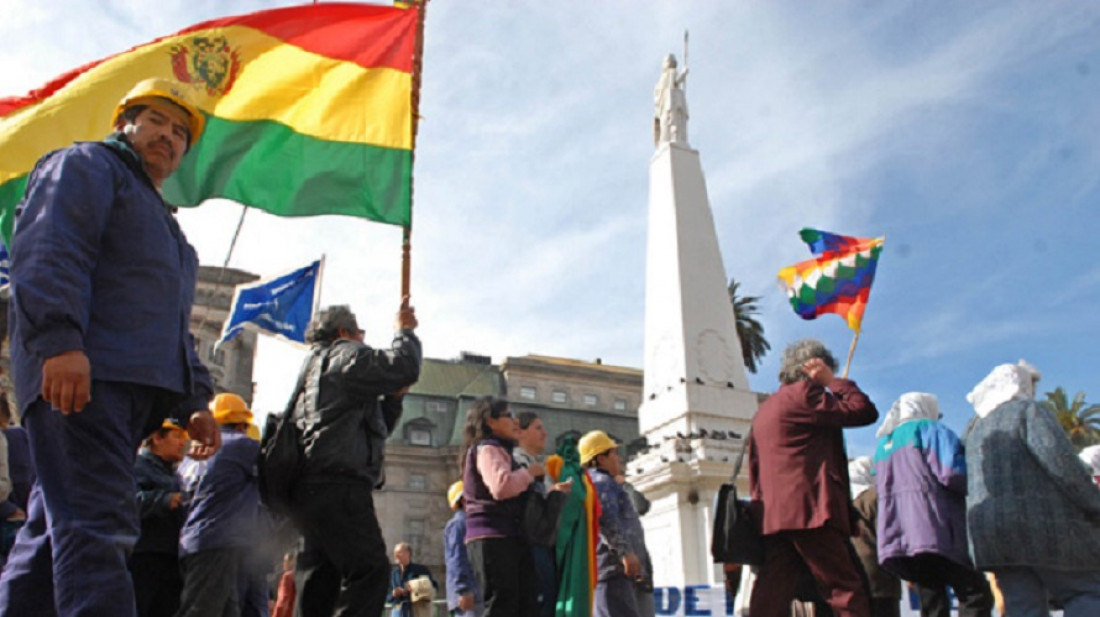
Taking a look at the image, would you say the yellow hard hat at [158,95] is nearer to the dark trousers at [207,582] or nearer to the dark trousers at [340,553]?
the dark trousers at [340,553]

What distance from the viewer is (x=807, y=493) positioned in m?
5.20

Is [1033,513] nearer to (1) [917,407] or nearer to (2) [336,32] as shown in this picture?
(1) [917,407]

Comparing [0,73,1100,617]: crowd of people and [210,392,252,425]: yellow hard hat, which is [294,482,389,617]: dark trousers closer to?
[0,73,1100,617]: crowd of people

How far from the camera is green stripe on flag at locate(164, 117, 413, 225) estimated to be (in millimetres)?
6469

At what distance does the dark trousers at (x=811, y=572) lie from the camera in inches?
198

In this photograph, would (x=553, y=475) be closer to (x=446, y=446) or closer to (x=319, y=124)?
(x=319, y=124)

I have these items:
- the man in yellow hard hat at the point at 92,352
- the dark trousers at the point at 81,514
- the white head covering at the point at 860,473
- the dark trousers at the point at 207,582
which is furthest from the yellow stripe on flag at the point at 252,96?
the white head covering at the point at 860,473

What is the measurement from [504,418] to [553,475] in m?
0.98

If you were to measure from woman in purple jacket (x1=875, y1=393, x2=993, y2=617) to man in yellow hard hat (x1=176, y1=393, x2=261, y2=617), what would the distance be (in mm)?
4028

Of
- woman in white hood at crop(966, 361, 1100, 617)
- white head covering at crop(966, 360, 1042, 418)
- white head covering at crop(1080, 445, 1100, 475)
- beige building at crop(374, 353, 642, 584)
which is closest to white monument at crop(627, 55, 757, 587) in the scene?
white head covering at crop(1080, 445, 1100, 475)

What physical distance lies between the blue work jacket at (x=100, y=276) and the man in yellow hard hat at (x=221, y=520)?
6.20 feet

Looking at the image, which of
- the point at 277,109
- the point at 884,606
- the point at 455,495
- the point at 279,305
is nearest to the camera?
the point at 277,109

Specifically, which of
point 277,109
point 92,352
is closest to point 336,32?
point 277,109

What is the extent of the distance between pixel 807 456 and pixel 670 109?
20853mm
